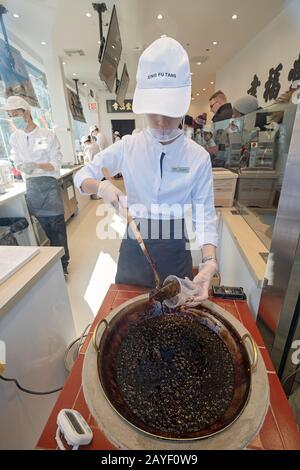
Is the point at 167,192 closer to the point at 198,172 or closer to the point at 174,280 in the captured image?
the point at 198,172

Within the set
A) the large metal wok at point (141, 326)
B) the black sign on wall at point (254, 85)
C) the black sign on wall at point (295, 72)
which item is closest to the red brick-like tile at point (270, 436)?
the large metal wok at point (141, 326)

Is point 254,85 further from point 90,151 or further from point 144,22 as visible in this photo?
point 90,151

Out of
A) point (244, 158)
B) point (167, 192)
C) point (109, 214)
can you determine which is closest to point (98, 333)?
point (167, 192)

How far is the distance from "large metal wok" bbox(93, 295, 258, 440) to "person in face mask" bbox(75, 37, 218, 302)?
12 cm

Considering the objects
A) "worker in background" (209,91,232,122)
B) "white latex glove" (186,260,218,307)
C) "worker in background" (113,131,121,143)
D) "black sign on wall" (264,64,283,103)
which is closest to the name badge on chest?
"white latex glove" (186,260,218,307)

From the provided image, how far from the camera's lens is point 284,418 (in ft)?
2.11

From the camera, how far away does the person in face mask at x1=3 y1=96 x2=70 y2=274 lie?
7.55ft

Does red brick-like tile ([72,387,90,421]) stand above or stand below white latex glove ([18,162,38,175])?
below

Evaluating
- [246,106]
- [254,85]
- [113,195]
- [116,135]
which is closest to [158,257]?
[113,195]

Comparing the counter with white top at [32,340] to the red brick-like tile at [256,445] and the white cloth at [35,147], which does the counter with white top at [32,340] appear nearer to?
the red brick-like tile at [256,445]

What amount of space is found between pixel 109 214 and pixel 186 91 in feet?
Answer: 13.6

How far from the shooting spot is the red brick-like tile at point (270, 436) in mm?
583

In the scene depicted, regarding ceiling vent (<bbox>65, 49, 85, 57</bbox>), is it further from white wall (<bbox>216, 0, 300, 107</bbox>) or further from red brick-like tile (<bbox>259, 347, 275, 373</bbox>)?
red brick-like tile (<bbox>259, 347, 275, 373</bbox>)

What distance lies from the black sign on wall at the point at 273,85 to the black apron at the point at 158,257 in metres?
3.89
